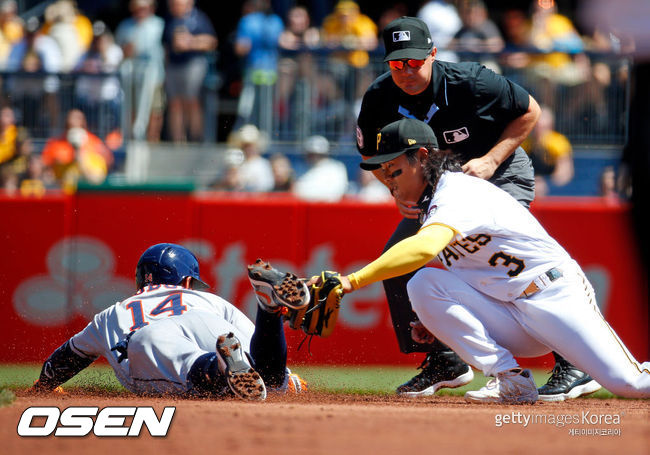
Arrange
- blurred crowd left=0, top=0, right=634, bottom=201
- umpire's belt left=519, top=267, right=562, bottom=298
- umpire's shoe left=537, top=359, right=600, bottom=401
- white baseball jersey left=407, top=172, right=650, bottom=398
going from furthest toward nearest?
blurred crowd left=0, top=0, right=634, bottom=201 < umpire's shoe left=537, top=359, right=600, bottom=401 < umpire's belt left=519, top=267, right=562, bottom=298 < white baseball jersey left=407, top=172, right=650, bottom=398

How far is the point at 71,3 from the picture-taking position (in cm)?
1267

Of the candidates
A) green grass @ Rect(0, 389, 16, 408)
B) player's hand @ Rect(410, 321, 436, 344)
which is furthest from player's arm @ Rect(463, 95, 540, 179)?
green grass @ Rect(0, 389, 16, 408)

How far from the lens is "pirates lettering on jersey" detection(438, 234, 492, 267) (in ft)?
15.3

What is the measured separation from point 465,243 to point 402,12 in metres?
7.92

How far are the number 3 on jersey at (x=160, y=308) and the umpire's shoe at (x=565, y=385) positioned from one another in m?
2.23

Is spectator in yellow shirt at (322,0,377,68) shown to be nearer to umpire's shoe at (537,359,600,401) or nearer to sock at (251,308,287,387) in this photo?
umpire's shoe at (537,359,600,401)

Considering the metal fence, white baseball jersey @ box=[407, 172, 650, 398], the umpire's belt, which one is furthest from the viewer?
the metal fence

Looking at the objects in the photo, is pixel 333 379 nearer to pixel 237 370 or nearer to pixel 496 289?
pixel 496 289

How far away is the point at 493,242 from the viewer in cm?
467

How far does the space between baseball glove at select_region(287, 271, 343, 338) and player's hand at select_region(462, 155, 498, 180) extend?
136 centimetres

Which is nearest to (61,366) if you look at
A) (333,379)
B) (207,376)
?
(207,376)

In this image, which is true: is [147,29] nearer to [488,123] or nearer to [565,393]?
[488,123]

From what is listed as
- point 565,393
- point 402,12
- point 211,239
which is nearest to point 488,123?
point 565,393

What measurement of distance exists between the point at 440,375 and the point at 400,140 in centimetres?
167
